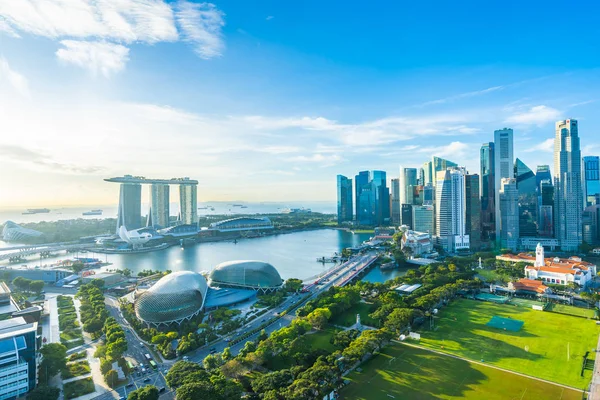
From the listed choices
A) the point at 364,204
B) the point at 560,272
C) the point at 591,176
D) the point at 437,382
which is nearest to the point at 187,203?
the point at 364,204

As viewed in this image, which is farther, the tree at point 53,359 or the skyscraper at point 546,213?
the skyscraper at point 546,213

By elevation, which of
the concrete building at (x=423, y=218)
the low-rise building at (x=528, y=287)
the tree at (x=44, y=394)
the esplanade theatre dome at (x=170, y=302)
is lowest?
the tree at (x=44, y=394)

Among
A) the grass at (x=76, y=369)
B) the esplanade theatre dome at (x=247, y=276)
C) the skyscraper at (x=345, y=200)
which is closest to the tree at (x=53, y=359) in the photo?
the grass at (x=76, y=369)

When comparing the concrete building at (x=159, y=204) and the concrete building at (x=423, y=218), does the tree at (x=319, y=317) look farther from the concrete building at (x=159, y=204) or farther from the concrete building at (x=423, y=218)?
the concrete building at (x=159, y=204)

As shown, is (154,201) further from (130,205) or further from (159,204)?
(130,205)

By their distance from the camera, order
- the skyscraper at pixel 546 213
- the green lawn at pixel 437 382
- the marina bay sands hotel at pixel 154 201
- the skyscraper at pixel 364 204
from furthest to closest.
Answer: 1. the skyscraper at pixel 364 204
2. the marina bay sands hotel at pixel 154 201
3. the skyscraper at pixel 546 213
4. the green lawn at pixel 437 382

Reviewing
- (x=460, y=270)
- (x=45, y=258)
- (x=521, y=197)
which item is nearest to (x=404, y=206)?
(x=521, y=197)
